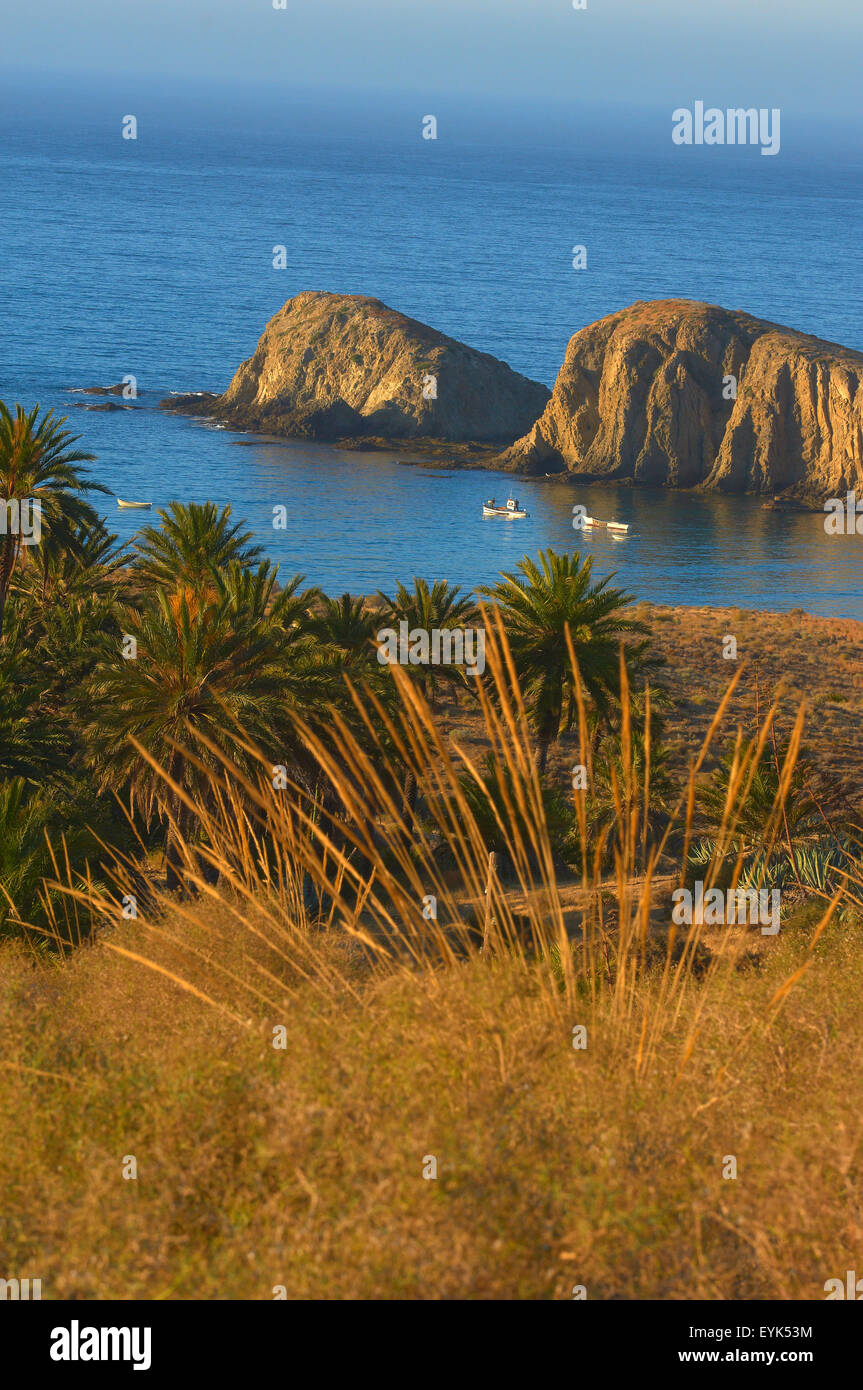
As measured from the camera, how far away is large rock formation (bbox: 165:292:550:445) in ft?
407

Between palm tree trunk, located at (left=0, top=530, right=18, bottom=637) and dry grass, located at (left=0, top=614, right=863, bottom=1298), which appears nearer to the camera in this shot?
dry grass, located at (left=0, top=614, right=863, bottom=1298)

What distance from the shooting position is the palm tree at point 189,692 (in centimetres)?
2130

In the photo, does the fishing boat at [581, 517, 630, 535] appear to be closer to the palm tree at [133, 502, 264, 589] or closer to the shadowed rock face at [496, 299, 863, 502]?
the shadowed rock face at [496, 299, 863, 502]

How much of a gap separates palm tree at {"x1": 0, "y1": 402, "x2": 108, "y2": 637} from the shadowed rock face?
85107 mm

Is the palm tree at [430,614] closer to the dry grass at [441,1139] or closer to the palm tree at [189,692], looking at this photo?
the palm tree at [189,692]

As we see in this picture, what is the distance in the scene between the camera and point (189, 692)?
21562mm

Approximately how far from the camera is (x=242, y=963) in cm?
774

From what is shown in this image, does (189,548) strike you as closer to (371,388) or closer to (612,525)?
(612,525)

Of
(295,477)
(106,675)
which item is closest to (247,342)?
(295,477)

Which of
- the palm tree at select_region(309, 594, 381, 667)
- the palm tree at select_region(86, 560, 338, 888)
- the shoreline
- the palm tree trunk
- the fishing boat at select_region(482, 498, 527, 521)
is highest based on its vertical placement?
the shoreline

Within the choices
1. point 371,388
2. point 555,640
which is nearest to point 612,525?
point 371,388

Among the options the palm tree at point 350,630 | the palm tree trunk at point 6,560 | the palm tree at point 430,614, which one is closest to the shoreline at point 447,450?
the palm tree at point 430,614

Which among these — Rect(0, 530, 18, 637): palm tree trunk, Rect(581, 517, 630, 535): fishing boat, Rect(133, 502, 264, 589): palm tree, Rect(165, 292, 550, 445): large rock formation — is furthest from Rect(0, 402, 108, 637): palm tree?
Rect(165, 292, 550, 445): large rock formation

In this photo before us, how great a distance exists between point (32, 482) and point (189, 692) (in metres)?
11.2
